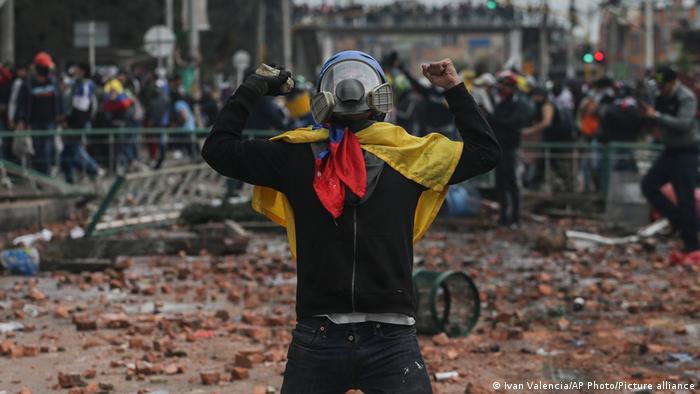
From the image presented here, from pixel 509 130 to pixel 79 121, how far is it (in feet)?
23.4

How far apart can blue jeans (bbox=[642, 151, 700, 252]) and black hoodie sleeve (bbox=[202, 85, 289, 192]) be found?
9.01 metres

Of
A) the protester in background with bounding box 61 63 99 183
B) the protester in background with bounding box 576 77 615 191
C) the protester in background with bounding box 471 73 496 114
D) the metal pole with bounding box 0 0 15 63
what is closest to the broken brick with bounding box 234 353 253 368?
the protester in background with bounding box 471 73 496 114

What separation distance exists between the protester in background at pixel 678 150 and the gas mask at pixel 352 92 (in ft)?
27.2

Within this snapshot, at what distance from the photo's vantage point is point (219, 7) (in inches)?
2418

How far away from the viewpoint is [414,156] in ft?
15.5

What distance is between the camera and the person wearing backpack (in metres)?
19.0

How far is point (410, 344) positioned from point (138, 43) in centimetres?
4577

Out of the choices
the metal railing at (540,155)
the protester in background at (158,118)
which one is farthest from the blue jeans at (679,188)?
the protester in background at (158,118)

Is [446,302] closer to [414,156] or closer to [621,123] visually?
[414,156]

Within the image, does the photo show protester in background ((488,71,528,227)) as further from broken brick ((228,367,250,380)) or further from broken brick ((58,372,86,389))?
broken brick ((58,372,86,389))

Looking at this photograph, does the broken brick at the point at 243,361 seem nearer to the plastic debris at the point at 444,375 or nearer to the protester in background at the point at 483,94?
the plastic debris at the point at 444,375

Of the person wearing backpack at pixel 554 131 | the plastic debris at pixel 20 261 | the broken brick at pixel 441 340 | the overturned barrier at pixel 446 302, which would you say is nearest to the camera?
the broken brick at pixel 441 340

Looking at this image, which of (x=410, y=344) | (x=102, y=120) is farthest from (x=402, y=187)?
(x=102, y=120)

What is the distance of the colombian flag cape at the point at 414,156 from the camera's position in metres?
4.69
